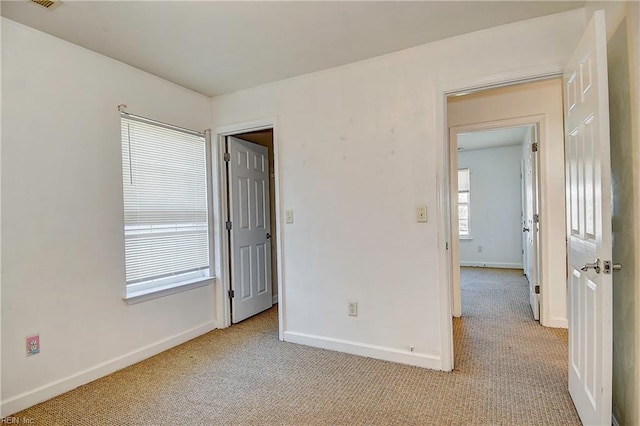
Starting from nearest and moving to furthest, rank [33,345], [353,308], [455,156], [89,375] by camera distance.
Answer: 1. [33,345]
2. [89,375]
3. [353,308]
4. [455,156]

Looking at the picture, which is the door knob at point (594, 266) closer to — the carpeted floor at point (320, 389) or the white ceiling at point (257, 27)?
the carpeted floor at point (320, 389)

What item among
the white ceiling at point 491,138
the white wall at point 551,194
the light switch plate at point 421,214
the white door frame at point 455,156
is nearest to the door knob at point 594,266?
the light switch plate at point 421,214

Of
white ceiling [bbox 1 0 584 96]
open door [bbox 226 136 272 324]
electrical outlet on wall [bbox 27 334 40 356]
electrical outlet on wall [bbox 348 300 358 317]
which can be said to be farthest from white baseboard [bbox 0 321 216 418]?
white ceiling [bbox 1 0 584 96]

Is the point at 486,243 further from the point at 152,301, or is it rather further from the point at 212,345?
the point at 152,301

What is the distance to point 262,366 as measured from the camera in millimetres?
2650

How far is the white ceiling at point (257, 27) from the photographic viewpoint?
2.03m

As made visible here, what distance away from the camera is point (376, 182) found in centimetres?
275

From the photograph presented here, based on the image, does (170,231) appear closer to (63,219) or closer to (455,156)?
(63,219)

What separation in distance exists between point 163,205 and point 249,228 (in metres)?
1.04

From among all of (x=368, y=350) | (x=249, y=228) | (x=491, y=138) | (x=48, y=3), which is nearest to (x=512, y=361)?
(x=368, y=350)

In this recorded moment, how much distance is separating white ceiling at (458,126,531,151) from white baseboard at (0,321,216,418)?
4.76 meters

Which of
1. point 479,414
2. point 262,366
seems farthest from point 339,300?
point 479,414

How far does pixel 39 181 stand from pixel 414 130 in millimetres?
2532

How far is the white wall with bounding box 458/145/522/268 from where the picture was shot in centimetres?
673
